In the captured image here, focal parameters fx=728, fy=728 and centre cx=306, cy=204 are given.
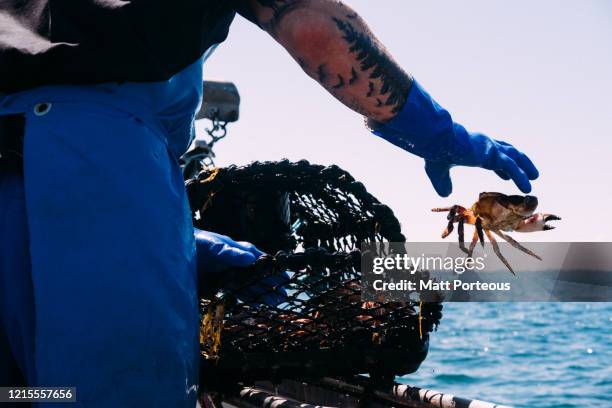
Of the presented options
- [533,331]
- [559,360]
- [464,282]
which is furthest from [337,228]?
[533,331]

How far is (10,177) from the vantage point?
5.93 ft

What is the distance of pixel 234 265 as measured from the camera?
2232 millimetres

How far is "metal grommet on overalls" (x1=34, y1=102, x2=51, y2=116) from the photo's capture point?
1.76 meters

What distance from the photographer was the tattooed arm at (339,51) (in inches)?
76.0

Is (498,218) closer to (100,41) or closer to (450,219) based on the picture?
(450,219)

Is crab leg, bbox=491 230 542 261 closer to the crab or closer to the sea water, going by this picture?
the crab

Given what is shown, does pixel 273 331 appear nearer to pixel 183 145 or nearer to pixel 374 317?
pixel 374 317

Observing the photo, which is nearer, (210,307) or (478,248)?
(210,307)

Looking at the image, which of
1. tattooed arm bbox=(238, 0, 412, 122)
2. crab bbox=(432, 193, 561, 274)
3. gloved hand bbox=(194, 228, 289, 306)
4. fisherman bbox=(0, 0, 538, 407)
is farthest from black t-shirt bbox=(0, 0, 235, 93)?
crab bbox=(432, 193, 561, 274)

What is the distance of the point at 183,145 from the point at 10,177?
1.59 feet

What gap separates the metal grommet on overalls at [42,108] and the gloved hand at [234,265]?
73cm

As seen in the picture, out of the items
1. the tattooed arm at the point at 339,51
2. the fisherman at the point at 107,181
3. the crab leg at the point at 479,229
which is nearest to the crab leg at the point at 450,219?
the crab leg at the point at 479,229

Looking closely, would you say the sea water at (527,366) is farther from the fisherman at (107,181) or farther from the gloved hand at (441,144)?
the fisherman at (107,181)

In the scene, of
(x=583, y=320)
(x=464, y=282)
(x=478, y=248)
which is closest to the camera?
(x=464, y=282)
